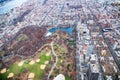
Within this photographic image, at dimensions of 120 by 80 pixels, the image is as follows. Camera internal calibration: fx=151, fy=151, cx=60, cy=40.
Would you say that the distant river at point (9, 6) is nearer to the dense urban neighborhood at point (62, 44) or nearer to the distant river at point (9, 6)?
the distant river at point (9, 6)

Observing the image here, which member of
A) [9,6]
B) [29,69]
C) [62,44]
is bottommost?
[9,6]

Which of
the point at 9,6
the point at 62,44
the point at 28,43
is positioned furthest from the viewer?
the point at 9,6

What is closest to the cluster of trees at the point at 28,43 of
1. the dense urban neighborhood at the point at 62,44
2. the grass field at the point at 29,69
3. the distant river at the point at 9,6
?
the dense urban neighborhood at the point at 62,44

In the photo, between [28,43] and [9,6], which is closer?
[28,43]

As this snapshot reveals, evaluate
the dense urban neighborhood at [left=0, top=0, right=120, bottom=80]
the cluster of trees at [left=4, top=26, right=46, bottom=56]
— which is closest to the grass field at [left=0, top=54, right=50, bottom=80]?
the dense urban neighborhood at [left=0, top=0, right=120, bottom=80]

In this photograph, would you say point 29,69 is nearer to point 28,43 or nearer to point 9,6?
point 28,43

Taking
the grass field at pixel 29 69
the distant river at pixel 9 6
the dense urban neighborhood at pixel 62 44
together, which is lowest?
the distant river at pixel 9 6

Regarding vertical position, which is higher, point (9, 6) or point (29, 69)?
point (29, 69)

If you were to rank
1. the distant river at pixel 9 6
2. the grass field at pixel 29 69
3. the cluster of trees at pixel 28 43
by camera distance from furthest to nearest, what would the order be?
the distant river at pixel 9 6, the cluster of trees at pixel 28 43, the grass field at pixel 29 69

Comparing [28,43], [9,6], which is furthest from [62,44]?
[9,6]

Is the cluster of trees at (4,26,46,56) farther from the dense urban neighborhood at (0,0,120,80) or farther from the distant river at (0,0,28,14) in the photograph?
the distant river at (0,0,28,14)
